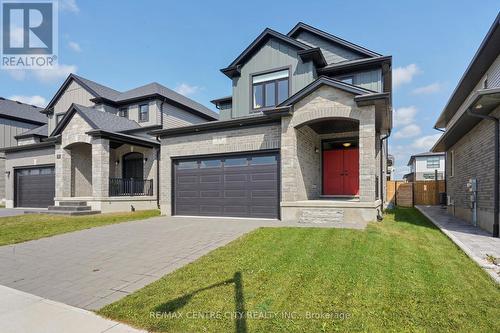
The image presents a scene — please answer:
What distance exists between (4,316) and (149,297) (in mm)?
1763

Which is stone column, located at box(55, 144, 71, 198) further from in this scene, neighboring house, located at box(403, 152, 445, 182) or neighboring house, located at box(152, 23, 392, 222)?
neighboring house, located at box(403, 152, 445, 182)

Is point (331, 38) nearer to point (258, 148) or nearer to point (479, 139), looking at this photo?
point (258, 148)

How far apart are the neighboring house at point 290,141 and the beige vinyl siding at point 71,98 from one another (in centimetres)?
1187

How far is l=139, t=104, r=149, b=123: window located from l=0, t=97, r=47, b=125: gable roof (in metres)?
15.4

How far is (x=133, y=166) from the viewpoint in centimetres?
1700

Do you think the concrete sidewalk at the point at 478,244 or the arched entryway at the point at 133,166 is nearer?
the concrete sidewalk at the point at 478,244

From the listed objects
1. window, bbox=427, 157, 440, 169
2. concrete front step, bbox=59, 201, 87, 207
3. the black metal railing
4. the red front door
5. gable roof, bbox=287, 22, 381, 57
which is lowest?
concrete front step, bbox=59, 201, 87, 207

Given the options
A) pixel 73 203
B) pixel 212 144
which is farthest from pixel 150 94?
pixel 212 144

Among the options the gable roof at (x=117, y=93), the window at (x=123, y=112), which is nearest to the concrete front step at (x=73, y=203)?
the window at (x=123, y=112)

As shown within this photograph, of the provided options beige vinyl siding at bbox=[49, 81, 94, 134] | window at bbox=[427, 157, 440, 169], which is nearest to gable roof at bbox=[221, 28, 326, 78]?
beige vinyl siding at bbox=[49, 81, 94, 134]

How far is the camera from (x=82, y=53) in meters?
11.5

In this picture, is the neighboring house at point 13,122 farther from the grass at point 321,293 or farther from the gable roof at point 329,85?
the grass at point 321,293

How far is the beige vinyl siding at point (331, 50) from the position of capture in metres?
13.7

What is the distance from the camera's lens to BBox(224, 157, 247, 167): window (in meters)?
11.0
